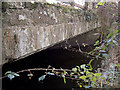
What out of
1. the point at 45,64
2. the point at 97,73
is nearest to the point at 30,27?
the point at 97,73

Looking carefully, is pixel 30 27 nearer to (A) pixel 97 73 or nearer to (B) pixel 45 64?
(A) pixel 97 73

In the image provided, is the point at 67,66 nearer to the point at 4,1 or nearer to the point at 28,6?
the point at 28,6

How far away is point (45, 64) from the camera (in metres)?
3.16

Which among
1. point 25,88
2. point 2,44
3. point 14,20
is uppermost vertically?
point 14,20

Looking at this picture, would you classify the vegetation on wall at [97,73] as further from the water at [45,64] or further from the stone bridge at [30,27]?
the water at [45,64]

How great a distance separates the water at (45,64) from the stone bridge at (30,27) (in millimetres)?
1145

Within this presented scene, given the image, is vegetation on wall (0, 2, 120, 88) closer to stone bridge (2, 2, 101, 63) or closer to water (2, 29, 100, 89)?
stone bridge (2, 2, 101, 63)

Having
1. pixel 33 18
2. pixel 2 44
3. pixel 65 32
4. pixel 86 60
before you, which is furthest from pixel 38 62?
pixel 2 44

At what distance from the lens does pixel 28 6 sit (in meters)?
1.08

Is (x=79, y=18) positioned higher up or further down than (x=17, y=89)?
higher up

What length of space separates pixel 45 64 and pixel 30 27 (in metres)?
2.16

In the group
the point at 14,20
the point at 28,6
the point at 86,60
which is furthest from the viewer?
the point at 86,60

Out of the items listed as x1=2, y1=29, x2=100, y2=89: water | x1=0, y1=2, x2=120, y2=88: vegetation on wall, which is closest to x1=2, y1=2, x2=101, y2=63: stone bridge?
x1=0, y1=2, x2=120, y2=88: vegetation on wall

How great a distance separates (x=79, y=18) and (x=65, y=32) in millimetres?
632
